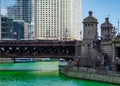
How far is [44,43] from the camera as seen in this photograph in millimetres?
123125

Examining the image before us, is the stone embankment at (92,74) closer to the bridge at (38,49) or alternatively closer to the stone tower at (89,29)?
the stone tower at (89,29)

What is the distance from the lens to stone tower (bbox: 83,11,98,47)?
378ft

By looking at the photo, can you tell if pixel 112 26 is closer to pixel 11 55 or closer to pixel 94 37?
pixel 94 37

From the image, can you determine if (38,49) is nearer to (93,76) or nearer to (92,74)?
(92,74)

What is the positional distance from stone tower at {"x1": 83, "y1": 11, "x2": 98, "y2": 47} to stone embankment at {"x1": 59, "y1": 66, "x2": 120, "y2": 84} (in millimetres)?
13925

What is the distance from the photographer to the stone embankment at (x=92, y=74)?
253ft

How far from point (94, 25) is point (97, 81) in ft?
116

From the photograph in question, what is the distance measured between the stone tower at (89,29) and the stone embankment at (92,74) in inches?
548

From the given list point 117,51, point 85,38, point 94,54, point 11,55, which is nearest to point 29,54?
point 11,55

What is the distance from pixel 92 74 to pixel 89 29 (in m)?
32.7

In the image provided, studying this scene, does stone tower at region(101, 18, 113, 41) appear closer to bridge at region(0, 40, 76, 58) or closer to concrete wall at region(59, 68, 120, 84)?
bridge at region(0, 40, 76, 58)

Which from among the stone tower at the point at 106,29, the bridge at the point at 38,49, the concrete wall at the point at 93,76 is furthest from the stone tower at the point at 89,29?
the concrete wall at the point at 93,76

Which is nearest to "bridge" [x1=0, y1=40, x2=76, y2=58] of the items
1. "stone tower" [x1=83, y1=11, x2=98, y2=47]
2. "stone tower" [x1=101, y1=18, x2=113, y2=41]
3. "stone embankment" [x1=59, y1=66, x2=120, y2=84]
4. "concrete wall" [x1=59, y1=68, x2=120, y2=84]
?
"stone tower" [x1=83, y1=11, x2=98, y2=47]

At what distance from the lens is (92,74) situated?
8625 centimetres
